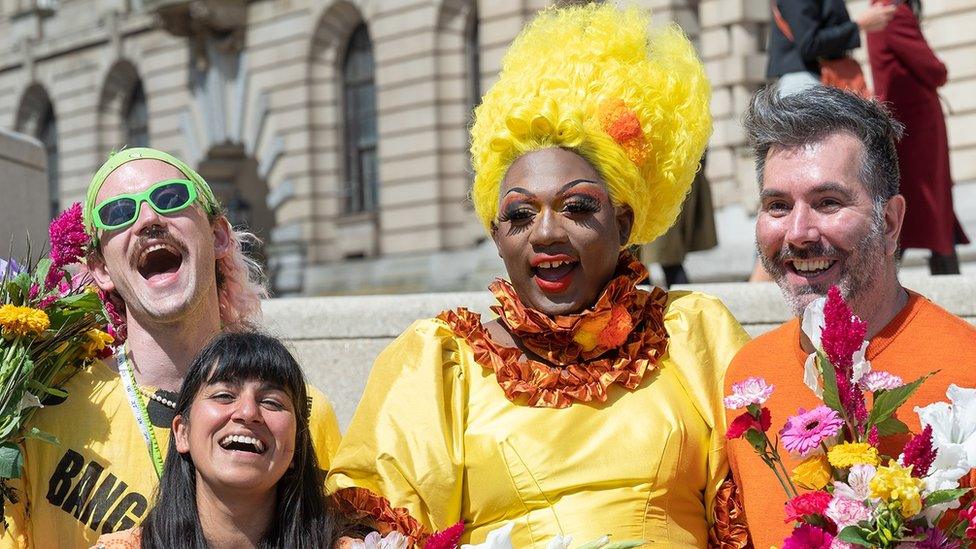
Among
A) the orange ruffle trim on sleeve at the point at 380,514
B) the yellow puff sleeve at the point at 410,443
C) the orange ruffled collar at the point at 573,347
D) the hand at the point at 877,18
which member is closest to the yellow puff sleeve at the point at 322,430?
the yellow puff sleeve at the point at 410,443

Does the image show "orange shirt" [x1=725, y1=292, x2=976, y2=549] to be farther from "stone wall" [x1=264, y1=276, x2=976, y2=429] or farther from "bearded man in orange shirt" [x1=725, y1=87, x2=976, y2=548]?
"stone wall" [x1=264, y1=276, x2=976, y2=429]

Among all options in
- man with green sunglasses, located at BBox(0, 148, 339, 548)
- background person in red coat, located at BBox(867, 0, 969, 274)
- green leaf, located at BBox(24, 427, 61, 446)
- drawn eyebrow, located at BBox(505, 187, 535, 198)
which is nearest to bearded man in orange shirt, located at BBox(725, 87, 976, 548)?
drawn eyebrow, located at BBox(505, 187, 535, 198)

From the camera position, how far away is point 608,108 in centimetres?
372

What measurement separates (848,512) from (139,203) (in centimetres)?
203

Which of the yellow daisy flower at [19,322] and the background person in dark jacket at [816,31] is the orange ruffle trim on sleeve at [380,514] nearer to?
the yellow daisy flower at [19,322]

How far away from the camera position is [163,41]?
2984 cm

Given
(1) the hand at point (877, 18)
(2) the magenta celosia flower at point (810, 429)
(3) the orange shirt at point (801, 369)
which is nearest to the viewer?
(2) the magenta celosia flower at point (810, 429)

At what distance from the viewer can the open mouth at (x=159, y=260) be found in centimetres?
377

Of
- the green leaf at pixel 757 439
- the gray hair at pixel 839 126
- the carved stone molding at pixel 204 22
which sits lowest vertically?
the green leaf at pixel 757 439

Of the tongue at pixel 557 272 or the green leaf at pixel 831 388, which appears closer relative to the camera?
the green leaf at pixel 831 388

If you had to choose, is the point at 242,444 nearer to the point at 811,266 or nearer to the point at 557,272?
the point at 557,272

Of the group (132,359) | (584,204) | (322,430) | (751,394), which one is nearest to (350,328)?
(322,430)

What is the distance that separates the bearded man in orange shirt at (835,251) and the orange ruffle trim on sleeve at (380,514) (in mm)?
807

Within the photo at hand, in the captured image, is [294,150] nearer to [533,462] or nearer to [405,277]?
[405,277]
